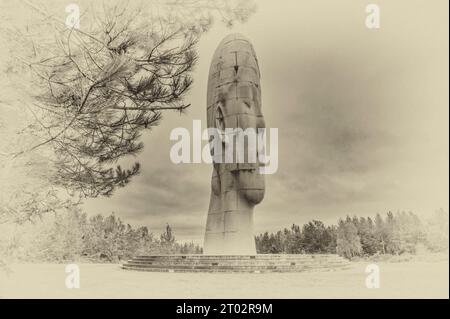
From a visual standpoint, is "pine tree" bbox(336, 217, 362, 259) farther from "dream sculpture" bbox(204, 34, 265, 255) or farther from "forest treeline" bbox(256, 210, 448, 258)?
"dream sculpture" bbox(204, 34, 265, 255)

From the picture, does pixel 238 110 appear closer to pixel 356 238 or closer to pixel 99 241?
pixel 99 241

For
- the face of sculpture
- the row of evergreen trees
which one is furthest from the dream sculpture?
the row of evergreen trees

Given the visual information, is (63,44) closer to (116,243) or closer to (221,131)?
(221,131)

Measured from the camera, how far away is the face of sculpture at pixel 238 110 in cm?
1317

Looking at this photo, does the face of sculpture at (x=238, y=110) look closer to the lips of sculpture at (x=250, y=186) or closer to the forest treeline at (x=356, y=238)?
the lips of sculpture at (x=250, y=186)

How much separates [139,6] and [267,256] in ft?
23.0

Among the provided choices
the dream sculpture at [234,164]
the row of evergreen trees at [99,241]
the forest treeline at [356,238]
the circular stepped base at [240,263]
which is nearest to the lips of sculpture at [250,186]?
the dream sculpture at [234,164]

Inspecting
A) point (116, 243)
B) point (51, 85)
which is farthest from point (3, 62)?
point (116, 243)

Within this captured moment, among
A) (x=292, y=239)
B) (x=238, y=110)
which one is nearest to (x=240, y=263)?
(x=238, y=110)

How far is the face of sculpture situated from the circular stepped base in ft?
8.18

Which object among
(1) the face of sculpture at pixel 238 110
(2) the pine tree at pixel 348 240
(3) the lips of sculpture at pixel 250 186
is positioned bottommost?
(2) the pine tree at pixel 348 240

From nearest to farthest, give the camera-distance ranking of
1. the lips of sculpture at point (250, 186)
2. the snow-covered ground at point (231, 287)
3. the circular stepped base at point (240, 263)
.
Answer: the snow-covered ground at point (231, 287)
the circular stepped base at point (240, 263)
the lips of sculpture at point (250, 186)

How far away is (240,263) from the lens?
35.4ft

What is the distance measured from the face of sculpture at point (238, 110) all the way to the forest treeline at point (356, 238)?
1008 inches
